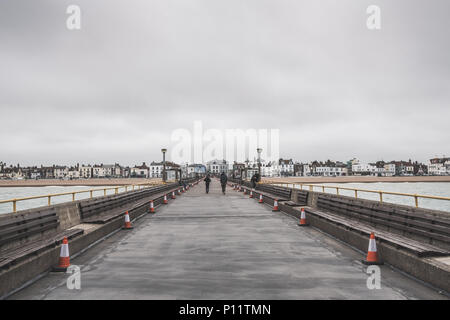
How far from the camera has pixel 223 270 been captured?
6.87 metres

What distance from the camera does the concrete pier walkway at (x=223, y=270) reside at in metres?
5.57

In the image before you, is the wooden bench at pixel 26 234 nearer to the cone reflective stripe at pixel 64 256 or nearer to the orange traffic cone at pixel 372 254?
the cone reflective stripe at pixel 64 256

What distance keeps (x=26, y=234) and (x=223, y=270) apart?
448cm

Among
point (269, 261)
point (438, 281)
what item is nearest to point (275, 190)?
point (269, 261)

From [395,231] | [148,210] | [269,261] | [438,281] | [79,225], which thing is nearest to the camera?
[438,281]

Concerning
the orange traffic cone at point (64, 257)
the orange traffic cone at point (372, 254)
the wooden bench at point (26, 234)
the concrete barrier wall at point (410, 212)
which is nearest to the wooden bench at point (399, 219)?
the concrete barrier wall at point (410, 212)

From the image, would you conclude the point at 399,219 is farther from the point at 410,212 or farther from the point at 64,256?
the point at 64,256

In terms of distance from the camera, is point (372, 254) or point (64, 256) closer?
point (64, 256)

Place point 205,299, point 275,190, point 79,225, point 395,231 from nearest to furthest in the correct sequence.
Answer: point 205,299
point 395,231
point 79,225
point 275,190

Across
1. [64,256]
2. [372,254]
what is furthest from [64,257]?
[372,254]

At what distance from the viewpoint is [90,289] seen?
18.9 feet

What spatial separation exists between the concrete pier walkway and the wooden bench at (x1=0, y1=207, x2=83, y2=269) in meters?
0.58
